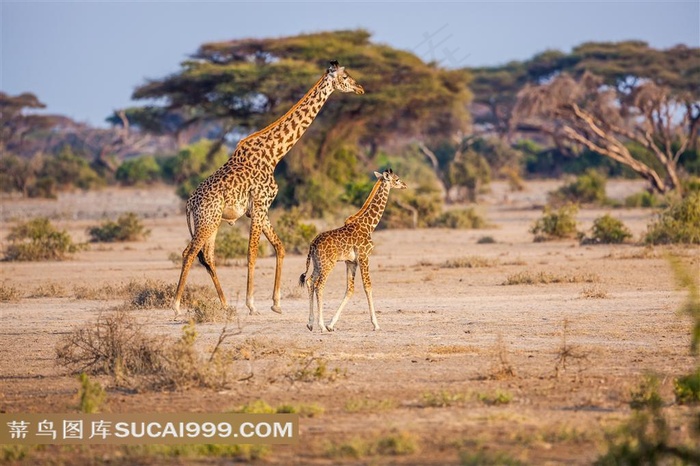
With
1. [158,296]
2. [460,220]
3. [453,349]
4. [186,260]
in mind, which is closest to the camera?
[453,349]

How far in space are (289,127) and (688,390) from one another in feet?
23.6

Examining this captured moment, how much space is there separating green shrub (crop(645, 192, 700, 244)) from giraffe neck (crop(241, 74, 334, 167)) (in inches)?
377

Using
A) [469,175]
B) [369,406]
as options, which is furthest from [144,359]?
[469,175]

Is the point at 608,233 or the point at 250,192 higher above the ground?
the point at 250,192

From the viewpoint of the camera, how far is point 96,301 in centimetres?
1525

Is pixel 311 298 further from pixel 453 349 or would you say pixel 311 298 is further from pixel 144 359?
pixel 144 359

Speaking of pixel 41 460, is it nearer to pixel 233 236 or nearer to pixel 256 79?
pixel 233 236

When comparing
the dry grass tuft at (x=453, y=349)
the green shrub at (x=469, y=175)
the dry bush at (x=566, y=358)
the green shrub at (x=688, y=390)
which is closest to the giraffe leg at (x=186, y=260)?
the dry grass tuft at (x=453, y=349)

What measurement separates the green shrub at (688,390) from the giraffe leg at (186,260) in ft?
A: 20.3

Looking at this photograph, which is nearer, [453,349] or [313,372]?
[313,372]

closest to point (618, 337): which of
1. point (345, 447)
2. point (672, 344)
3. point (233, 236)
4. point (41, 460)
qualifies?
point (672, 344)

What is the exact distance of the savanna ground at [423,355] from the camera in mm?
7418

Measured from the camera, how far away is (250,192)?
1371cm

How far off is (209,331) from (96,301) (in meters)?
3.53
